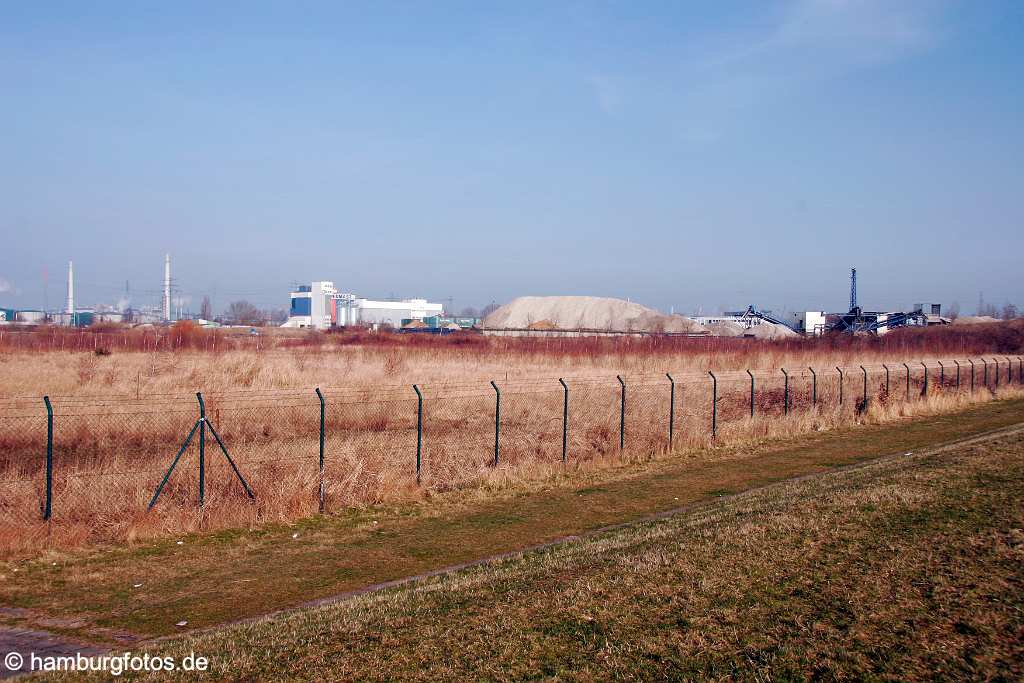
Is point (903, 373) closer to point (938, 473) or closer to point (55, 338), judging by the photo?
point (938, 473)

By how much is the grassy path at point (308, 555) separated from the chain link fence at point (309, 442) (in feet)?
2.70

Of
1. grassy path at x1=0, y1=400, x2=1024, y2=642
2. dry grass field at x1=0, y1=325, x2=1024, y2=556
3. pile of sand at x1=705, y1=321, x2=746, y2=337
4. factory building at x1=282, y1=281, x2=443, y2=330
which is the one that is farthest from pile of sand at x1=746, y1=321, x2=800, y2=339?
grassy path at x1=0, y1=400, x2=1024, y2=642

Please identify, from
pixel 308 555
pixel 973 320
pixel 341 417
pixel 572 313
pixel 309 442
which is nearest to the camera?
pixel 308 555

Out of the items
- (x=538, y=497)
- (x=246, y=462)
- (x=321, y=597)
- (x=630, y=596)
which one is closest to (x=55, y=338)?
(x=246, y=462)

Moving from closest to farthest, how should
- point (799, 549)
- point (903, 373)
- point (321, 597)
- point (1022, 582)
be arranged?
point (1022, 582), point (799, 549), point (321, 597), point (903, 373)

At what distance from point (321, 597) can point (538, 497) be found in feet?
22.0

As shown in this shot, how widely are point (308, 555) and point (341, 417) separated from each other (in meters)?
11.9

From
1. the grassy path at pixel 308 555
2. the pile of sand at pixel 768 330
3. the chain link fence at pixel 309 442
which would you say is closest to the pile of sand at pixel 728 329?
the pile of sand at pixel 768 330

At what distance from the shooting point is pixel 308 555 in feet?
36.2

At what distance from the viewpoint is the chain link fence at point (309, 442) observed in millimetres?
12336

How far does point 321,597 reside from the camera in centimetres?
916

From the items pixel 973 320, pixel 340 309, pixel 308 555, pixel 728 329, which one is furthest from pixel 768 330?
pixel 308 555

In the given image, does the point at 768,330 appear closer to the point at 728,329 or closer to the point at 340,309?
the point at 728,329

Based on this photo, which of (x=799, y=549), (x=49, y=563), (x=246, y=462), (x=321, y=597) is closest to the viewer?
(x=799, y=549)
